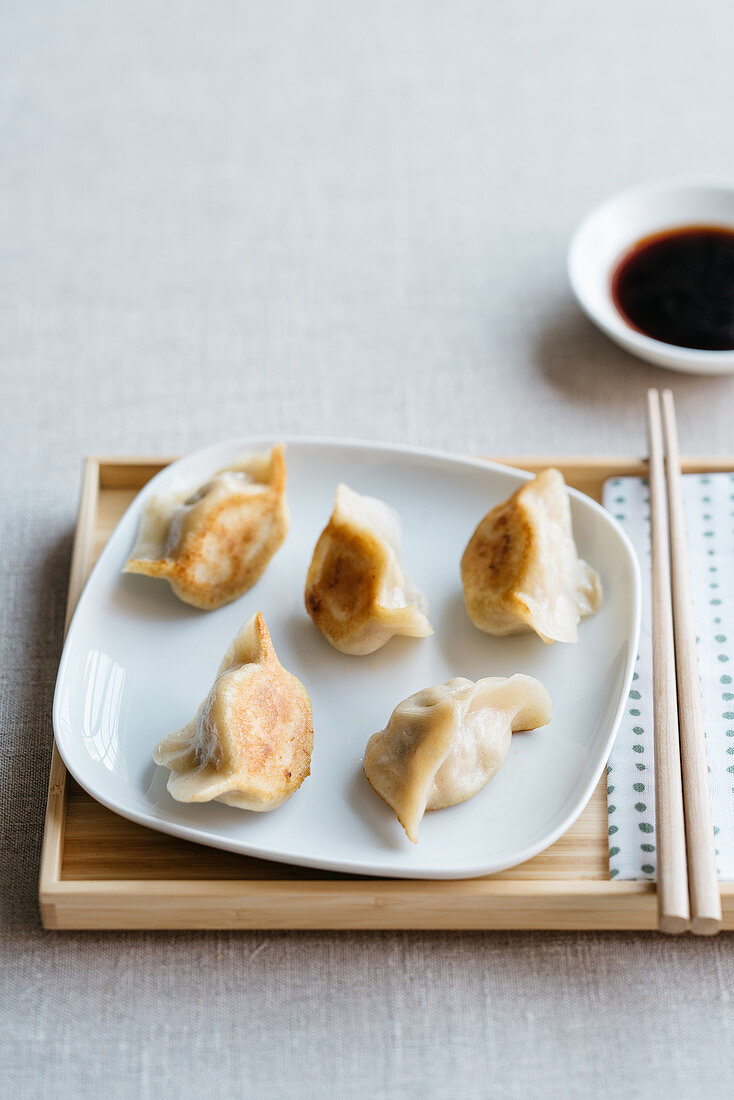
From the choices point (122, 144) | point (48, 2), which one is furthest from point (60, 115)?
point (48, 2)

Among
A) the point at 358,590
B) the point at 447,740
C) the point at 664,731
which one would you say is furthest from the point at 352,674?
the point at 664,731

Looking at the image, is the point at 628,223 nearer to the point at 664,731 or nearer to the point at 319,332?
the point at 319,332

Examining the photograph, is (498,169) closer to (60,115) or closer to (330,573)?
(60,115)

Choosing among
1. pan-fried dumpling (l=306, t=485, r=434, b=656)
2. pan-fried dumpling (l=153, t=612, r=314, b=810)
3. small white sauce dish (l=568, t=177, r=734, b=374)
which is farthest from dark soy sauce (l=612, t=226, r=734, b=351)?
pan-fried dumpling (l=153, t=612, r=314, b=810)

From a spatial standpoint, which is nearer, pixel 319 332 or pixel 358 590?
pixel 358 590

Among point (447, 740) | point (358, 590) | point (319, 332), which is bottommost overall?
point (447, 740)

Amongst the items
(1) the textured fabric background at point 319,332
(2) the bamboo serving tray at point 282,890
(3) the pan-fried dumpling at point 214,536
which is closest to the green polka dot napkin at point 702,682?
(2) the bamboo serving tray at point 282,890
